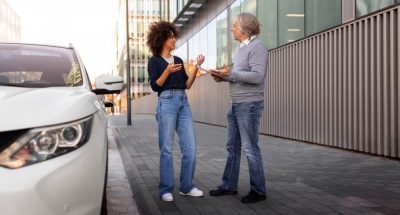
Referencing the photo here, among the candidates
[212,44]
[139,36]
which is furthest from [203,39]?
[139,36]

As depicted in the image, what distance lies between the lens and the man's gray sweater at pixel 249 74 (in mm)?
4465

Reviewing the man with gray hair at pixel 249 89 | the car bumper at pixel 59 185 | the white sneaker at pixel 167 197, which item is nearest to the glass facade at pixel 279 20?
the man with gray hair at pixel 249 89

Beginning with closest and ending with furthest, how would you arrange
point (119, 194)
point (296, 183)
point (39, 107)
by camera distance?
point (39, 107)
point (119, 194)
point (296, 183)

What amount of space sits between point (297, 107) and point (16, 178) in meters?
9.90

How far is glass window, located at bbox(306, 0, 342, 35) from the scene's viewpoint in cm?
998

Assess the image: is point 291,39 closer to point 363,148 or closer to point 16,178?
point 363,148

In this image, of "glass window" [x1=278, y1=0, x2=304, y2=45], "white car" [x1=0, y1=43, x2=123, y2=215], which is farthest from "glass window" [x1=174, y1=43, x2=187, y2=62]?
"white car" [x1=0, y1=43, x2=123, y2=215]

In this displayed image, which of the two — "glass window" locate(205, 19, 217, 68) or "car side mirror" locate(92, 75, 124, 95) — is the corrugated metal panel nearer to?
"car side mirror" locate(92, 75, 124, 95)

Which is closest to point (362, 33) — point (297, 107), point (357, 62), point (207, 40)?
point (357, 62)

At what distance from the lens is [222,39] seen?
19.2 meters

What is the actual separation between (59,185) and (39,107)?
469 millimetres

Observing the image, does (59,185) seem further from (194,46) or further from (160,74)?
(194,46)

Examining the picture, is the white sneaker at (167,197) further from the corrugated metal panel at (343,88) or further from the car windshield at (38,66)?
the corrugated metal panel at (343,88)

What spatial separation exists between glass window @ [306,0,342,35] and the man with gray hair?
5.80 meters
